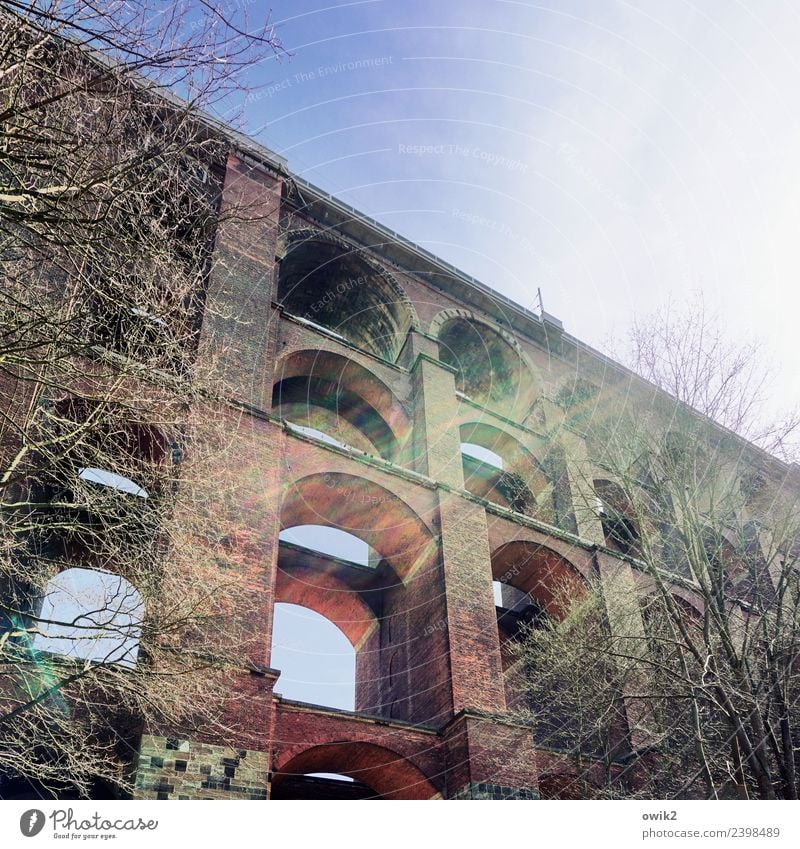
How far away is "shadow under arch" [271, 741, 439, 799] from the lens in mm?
9930

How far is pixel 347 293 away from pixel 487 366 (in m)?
4.46

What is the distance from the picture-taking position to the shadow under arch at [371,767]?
32.6ft

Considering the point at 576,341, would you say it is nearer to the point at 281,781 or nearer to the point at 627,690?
the point at 627,690

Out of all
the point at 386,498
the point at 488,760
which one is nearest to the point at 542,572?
the point at 386,498

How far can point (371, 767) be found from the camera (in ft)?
34.3

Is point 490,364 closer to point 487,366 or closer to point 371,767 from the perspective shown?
point 487,366

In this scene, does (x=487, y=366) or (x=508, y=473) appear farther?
(x=487, y=366)

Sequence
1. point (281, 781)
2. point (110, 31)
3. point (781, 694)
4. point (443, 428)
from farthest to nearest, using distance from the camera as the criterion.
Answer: point (443, 428) → point (281, 781) → point (781, 694) → point (110, 31)

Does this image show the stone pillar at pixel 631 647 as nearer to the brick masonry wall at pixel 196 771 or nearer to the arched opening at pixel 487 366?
the brick masonry wall at pixel 196 771

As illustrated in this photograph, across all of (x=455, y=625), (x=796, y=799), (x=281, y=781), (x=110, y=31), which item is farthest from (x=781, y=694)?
(x=110, y=31)

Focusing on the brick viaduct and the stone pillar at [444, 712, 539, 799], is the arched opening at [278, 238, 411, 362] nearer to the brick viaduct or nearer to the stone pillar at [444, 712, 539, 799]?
the brick viaduct

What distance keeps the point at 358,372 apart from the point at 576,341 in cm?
791

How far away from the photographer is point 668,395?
33.1 feet

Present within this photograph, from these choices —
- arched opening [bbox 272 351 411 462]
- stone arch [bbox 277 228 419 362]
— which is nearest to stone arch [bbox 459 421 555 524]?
arched opening [bbox 272 351 411 462]
